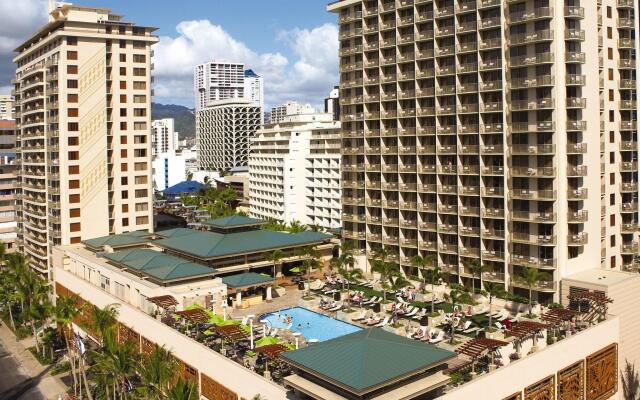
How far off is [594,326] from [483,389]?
613 inches

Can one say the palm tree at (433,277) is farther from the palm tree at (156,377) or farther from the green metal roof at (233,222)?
the palm tree at (156,377)

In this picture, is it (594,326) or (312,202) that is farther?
(312,202)

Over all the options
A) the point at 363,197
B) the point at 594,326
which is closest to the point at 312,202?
the point at 363,197

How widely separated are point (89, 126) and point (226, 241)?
84.7ft

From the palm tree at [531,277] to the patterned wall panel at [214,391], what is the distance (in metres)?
33.5

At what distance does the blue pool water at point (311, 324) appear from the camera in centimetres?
5829

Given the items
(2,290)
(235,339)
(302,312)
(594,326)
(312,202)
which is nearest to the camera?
(235,339)

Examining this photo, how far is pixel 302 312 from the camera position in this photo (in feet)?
213

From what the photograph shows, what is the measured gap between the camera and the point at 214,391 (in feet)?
142

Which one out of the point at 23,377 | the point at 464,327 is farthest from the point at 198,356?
the point at 464,327

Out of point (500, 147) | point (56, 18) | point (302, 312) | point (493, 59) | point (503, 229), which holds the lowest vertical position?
point (302, 312)

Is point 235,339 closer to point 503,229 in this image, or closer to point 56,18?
point 503,229

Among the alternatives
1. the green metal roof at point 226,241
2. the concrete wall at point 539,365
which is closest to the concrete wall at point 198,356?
the concrete wall at point 539,365

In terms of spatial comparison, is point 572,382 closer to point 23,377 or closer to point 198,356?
point 198,356
